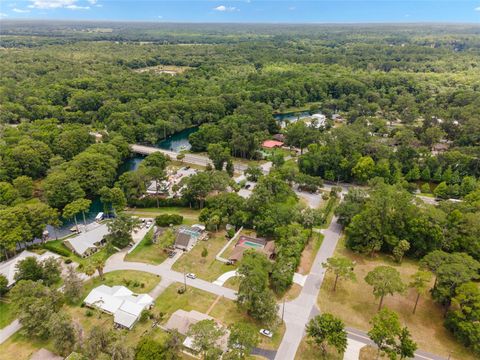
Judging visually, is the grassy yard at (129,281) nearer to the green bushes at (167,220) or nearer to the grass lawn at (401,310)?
the green bushes at (167,220)

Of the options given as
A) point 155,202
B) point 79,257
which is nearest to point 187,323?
point 79,257

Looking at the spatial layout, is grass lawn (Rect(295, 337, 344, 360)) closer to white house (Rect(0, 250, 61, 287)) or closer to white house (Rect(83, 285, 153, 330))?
white house (Rect(83, 285, 153, 330))

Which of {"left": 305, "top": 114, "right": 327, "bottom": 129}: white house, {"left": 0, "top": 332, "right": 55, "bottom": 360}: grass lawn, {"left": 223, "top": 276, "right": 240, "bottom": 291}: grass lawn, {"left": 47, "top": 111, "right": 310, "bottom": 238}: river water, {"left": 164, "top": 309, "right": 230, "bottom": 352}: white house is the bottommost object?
{"left": 47, "top": 111, "right": 310, "bottom": 238}: river water

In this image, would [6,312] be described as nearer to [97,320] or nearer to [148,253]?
[97,320]

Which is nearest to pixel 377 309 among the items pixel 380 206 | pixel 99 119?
pixel 380 206

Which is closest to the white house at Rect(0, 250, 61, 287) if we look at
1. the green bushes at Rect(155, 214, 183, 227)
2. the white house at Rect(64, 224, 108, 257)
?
the white house at Rect(64, 224, 108, 257)

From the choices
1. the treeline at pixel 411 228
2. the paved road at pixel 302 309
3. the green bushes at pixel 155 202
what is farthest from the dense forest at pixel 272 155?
the paved road at pixel 302 309

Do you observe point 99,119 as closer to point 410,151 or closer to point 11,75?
point 11,75
